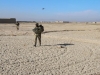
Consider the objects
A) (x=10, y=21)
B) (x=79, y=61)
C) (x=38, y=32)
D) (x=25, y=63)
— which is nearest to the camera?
(x=25, y=63)

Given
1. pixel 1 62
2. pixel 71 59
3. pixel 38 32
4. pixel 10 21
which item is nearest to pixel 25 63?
pixel 1 62

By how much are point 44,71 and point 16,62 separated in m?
2.05

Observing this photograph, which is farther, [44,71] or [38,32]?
[38,32]

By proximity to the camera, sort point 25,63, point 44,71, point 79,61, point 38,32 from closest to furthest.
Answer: point 44,71, point 25,63, point 79,61, point 38,32

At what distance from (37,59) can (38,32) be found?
14.5ft

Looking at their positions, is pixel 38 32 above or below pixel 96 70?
above

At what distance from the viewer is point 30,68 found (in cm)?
903

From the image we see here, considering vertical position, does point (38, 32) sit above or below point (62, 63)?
above

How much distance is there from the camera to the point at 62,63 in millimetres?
10055

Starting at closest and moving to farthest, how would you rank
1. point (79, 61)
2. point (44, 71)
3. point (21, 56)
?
point (44, 71), point (79, 61), point (21, 56)

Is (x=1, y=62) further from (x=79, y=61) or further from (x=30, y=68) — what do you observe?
(x=79, y=61)

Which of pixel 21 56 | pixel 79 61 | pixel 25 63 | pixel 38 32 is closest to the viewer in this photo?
pixel 25 63

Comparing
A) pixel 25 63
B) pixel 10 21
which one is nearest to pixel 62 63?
pixel 25 63

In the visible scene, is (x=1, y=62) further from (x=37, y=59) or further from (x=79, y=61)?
(x=79, y=61)
